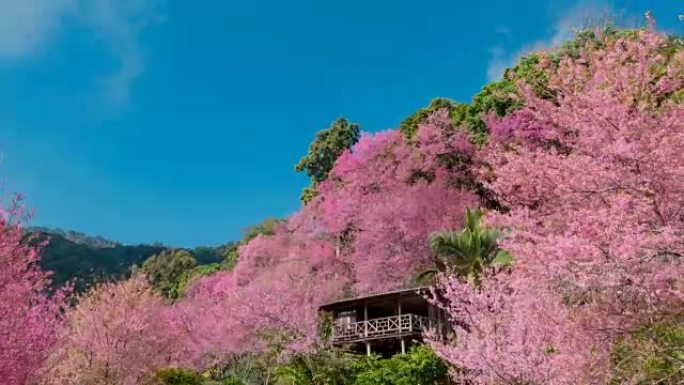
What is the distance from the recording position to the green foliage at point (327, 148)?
39.2 meters

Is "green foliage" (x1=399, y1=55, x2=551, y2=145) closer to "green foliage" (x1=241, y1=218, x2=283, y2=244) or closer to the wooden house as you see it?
the wooden house

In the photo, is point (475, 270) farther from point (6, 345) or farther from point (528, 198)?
point (6, 345)

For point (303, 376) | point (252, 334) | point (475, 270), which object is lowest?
point (303, 376)

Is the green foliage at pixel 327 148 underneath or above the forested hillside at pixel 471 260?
above

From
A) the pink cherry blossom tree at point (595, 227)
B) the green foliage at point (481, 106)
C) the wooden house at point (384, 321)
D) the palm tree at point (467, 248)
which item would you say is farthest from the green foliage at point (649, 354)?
the green foliage at point (481, 106)

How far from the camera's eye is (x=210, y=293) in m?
34.8

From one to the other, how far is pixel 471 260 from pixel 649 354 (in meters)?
13.9

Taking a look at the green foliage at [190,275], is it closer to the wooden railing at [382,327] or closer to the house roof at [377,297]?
the house roof at [377,297]

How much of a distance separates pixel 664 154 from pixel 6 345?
8478mm

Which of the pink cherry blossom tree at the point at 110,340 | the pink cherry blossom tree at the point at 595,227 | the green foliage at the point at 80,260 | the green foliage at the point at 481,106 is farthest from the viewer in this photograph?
the green foliage at the point at 80,260

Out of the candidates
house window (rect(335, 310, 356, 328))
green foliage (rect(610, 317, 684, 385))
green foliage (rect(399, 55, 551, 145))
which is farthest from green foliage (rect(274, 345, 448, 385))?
green foliage (rect(399, 55, 551, 145))

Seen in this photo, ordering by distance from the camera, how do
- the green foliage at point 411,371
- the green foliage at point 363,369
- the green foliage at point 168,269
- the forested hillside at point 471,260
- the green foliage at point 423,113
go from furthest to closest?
1. the green foliage at point 168,269
2. the green foliage at point 423,113
3. the green foliage at point 363,369
4. the green foliage at point 411,371
5. the forested hillside at point 471,260

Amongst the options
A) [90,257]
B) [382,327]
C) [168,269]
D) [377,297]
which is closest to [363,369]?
[382,327]

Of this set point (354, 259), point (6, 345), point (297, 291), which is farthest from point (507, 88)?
point (6, 345)
